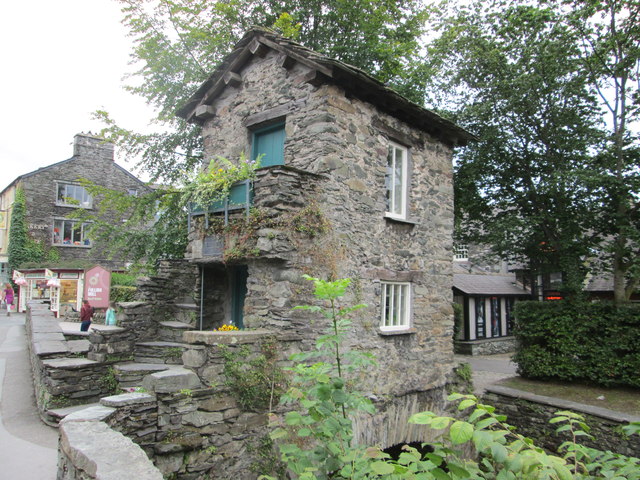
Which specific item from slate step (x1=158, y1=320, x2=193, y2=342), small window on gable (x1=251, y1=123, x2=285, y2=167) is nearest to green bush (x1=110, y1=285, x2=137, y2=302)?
slate step (x1=158, y1=320, x2=193, y2=342)

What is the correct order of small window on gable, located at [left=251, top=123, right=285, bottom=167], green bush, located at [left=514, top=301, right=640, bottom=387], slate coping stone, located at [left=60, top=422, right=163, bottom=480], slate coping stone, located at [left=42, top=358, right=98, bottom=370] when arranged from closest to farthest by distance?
slate coping stone, located at [left=60, top=422, right=163, bottom=480] < slate coping stone, located at [left=42, top=358, right=98, bottom=370] < small window on gable, located at [left=251, top=123, right=285, bottom=167] < green bush, located at [left=514, top=301, right=640, bottom=387]

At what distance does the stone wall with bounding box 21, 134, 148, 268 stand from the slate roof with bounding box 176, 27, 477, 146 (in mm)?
20519

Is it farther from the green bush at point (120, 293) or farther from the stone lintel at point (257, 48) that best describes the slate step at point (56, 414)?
the green bush at point (120, 293)

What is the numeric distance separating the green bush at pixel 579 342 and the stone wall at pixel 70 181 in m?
23.4

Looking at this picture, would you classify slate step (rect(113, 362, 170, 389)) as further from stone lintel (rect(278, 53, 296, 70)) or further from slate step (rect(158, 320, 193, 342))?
stone lintel (rect(278, 53, 296, 70))

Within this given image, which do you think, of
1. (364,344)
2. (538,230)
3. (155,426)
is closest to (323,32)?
(538,230)

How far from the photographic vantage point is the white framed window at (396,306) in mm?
8582

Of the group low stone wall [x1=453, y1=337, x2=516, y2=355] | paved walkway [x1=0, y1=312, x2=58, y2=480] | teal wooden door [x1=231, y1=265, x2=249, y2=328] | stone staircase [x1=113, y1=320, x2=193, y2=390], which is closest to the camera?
paved walkway [x1=0, y1=312, x2=58, y2=480]

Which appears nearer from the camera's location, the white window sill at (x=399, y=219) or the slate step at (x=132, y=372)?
the slate step at (x=132, y=372)

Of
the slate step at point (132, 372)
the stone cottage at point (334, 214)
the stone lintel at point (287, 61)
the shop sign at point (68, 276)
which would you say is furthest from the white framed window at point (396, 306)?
the shop sign at point (68, 276)

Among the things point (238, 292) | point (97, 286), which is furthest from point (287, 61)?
point (97, 286)

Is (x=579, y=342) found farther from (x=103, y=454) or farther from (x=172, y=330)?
(x=103, y=454)

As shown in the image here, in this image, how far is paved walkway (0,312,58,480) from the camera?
4.61 m

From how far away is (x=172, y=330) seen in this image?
30.1ft
